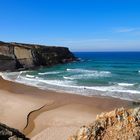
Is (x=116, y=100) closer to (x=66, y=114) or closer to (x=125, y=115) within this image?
(x=66, y=114)

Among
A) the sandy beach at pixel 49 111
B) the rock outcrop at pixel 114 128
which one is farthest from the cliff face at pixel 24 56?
the rock outcrop at pixel 114 128

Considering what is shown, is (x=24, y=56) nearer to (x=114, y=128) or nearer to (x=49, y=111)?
(x=49, y=111)

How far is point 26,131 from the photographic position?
53.9 ft

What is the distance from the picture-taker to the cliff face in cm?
5609

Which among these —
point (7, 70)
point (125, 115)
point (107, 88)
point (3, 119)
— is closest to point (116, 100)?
point (107, 88)

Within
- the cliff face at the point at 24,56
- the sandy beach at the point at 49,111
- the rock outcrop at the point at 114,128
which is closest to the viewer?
the rock outcrop at the point at 114,128

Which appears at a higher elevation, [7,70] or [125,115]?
[125,115]

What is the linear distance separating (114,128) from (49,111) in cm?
1601

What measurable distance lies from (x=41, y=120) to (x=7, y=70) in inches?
1485

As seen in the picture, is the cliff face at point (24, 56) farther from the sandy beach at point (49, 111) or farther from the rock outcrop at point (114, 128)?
the rock outcrop at point (114, 128)

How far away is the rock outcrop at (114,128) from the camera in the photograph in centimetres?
542

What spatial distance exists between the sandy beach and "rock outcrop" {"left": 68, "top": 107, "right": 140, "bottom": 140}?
8009 mm

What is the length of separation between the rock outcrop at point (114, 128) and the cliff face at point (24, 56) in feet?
166

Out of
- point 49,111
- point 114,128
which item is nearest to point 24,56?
point 49,111
